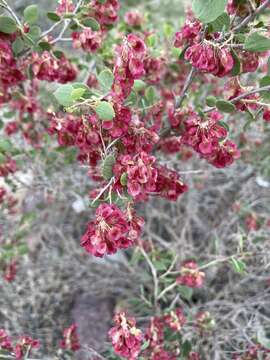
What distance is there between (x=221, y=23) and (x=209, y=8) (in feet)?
0.30

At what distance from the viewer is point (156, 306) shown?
194 centimetres


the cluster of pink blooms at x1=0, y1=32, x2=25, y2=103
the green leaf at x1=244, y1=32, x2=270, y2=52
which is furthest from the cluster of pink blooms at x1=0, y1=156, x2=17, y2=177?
the green leaf at x1=244, y1=32, x2=270, y2=52

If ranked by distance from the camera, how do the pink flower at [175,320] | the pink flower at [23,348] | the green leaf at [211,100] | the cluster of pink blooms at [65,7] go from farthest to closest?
the pink flower at [175,320]
the cluster of pink blooms at [65,7]
the pink flower at [23,348]
the green leaf at [211,100]

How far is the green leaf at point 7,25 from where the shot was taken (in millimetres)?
1421

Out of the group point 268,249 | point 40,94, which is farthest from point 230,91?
point 40,94

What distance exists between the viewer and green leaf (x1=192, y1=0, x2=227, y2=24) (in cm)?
108

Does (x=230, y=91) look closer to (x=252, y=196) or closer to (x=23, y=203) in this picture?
(x=252, y=196)

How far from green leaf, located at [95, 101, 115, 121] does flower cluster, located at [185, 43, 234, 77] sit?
25cm

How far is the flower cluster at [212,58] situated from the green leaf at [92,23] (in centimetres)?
44

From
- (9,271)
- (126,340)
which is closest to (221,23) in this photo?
(126,340)

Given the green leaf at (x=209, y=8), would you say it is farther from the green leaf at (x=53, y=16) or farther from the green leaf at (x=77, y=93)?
the green leaf at (x=53, y=16)

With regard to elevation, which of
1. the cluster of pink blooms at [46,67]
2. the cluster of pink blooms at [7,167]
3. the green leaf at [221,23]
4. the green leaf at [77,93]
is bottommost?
the cluster of pink blooms at [7,167]

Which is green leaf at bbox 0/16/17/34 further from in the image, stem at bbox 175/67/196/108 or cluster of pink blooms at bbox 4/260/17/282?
cluster of pink blooms at bbox 4/260/17/282

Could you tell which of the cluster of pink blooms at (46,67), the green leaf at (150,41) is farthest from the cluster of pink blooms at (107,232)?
the green leaf at (150,41)
